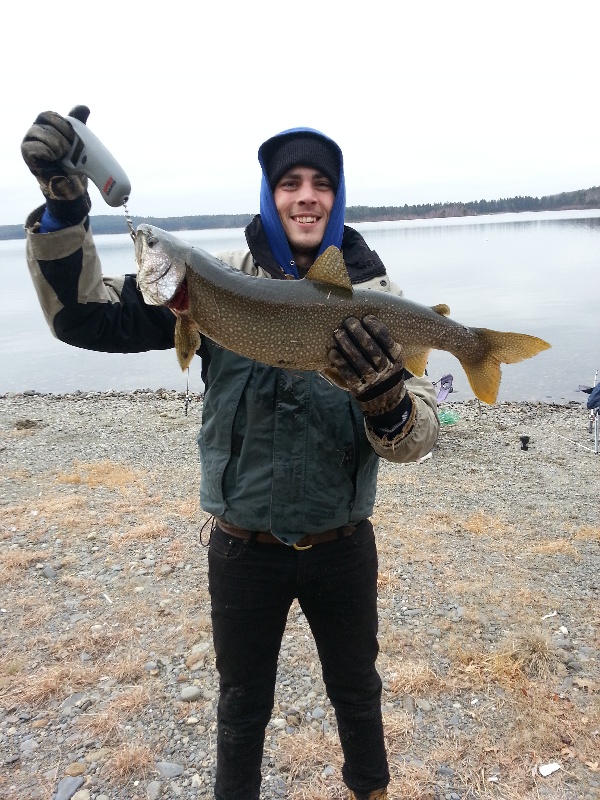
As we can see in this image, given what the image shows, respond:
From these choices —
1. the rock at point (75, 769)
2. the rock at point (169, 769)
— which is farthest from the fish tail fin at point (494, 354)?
the rock at point (75, 769)

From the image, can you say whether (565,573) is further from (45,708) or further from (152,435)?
(152,435)

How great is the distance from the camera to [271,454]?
9.09 feet

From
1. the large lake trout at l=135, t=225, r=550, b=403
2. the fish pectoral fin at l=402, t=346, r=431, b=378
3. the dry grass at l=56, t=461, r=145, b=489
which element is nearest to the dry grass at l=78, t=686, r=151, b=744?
the large lake trout at l=135, t=225, r=550, b=403

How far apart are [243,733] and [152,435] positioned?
10.3 meters

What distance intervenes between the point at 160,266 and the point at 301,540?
1.46 metres

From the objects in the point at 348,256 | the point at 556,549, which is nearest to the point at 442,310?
the point at 348,256

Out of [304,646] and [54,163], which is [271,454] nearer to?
[54,163]

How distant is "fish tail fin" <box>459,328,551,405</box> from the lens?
3287mm

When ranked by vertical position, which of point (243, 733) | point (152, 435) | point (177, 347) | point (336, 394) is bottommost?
point (152, 435)

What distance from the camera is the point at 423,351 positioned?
318cm

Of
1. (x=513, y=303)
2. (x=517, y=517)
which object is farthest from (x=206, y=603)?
(x=513, y=303)

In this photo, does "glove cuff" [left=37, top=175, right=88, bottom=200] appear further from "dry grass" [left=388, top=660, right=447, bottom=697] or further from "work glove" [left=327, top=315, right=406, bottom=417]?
"dry grass" [left=388, top=660, right=447, bottom=697]

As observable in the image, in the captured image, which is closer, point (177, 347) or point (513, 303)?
point (177, 347)

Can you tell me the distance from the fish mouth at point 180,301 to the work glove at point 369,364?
28.6 inches
